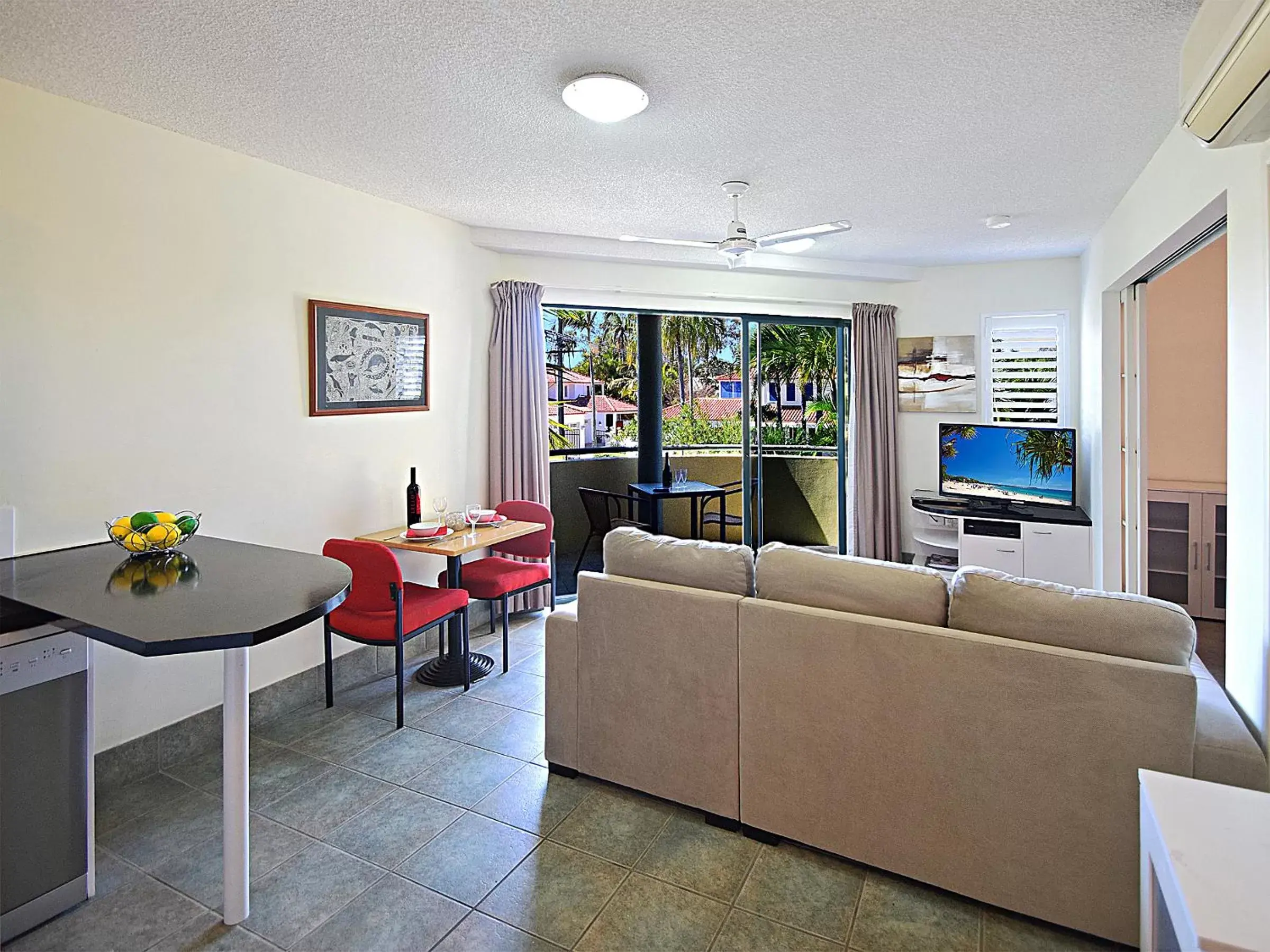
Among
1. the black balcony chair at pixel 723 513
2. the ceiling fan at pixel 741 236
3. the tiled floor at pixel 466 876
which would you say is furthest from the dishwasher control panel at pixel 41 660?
the black balcony chair at pixel 723 513

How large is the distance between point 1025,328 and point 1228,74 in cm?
449

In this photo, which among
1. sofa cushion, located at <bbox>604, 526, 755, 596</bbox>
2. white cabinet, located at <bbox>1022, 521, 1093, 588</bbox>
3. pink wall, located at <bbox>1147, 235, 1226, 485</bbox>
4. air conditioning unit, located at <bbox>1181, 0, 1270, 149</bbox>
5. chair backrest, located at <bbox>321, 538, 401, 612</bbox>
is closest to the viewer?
air conditioning unit, located at <bbox>1181, 0, 1270, 149</bbox>

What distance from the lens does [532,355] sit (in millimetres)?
4727

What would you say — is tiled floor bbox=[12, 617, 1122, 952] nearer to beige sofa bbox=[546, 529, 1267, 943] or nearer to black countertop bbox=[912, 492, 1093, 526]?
beige sofa bbox=[546, 529, 1267, 943]

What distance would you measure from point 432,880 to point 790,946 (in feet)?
3.51

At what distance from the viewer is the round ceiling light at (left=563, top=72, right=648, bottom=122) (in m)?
2.27

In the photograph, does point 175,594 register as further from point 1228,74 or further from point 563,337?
point 563,337

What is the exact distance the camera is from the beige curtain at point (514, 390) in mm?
4656

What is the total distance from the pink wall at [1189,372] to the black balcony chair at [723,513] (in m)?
2.82

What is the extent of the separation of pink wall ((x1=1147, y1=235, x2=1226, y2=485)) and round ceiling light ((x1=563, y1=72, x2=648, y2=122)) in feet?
12.9

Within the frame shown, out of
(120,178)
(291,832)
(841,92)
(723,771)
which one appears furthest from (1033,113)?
(291,832)

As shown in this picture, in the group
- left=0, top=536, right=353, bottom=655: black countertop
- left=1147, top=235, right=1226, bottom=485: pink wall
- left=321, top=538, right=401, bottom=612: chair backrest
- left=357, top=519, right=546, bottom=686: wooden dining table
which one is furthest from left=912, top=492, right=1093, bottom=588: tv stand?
left=0, top=536, right=353, bottom=655: black countertop

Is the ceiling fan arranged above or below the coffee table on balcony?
above

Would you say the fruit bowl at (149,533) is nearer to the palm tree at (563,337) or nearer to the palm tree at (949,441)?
the palm tree at (563,337)
